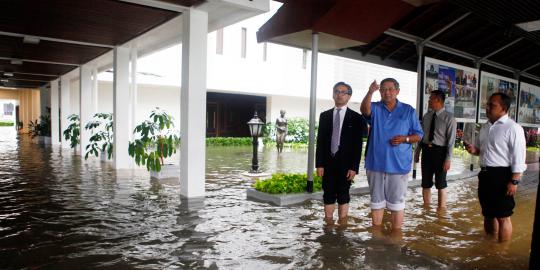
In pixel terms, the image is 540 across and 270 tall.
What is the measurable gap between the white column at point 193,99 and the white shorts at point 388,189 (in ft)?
10.3

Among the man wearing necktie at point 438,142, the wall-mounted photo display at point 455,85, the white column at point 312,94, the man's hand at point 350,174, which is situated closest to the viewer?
the man's hand at point 350,174

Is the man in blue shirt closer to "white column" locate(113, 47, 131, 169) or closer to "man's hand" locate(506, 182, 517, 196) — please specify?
"man's hand" locate(506, 182, 517, 196)

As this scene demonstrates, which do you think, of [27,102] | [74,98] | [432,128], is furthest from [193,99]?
[27,102]

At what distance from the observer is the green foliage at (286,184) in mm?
6602

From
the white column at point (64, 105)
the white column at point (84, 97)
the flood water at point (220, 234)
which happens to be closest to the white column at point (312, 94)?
the flood water at point (220, 234)

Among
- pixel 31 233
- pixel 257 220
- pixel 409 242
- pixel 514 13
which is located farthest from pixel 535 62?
pixel 31 233

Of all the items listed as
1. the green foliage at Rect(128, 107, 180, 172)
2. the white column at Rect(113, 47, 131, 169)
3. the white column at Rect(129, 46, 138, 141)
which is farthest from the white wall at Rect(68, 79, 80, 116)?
the green foliage at Rect(128, 107, 180, 172)

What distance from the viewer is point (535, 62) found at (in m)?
11.2

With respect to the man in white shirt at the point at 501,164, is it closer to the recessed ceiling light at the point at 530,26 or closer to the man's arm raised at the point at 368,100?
the man's arm raised at the point at 368,100

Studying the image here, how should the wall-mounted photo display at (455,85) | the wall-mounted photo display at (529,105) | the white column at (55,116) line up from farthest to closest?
the white column at (55,116) < the wall-mounted photo display at (529,105) < the wall-mounted photo display at (455,85)

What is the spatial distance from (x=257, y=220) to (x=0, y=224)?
330cm

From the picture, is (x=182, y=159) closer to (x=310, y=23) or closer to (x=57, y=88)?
(x=310, y=23)

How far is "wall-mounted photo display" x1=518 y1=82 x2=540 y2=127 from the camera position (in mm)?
11383

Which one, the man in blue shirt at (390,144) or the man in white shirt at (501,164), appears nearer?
the man in white shirt at (501,164)
